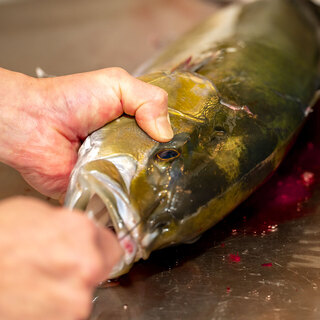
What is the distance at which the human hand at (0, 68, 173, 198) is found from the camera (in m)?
1.70

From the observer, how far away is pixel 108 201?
1.36 meters

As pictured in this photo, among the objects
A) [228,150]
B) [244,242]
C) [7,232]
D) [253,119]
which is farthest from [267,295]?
[7,232]

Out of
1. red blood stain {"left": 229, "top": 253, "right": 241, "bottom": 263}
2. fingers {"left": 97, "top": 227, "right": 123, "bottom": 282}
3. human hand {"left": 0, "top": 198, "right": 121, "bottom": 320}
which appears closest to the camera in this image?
human hand {"left": 0, "top": 198, "right": 121, "bottom": 320}

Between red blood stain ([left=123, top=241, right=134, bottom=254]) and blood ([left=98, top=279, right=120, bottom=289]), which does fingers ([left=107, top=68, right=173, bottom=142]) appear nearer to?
red blood stain ([left=123, top=241, right=134, bottom=254])

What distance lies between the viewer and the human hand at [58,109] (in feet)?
5.58

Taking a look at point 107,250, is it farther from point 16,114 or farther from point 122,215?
point 16,114

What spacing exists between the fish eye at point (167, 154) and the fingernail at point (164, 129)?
0.05 m

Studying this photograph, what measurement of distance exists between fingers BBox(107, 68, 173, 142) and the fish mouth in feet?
0.80

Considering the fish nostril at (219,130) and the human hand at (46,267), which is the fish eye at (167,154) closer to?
the fish nostril at (219,130)

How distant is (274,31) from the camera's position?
2.73 m

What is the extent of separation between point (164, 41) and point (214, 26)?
0.62 meters

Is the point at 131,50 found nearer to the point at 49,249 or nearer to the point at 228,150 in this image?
the point at 228,150

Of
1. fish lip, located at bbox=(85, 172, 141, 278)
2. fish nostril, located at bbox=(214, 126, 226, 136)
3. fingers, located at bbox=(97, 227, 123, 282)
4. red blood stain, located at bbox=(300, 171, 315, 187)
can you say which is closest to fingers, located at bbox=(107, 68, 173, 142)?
fish nostril, located at bbox=(214, 126, 226, 136)

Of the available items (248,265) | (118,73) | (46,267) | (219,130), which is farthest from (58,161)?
(248,265)
